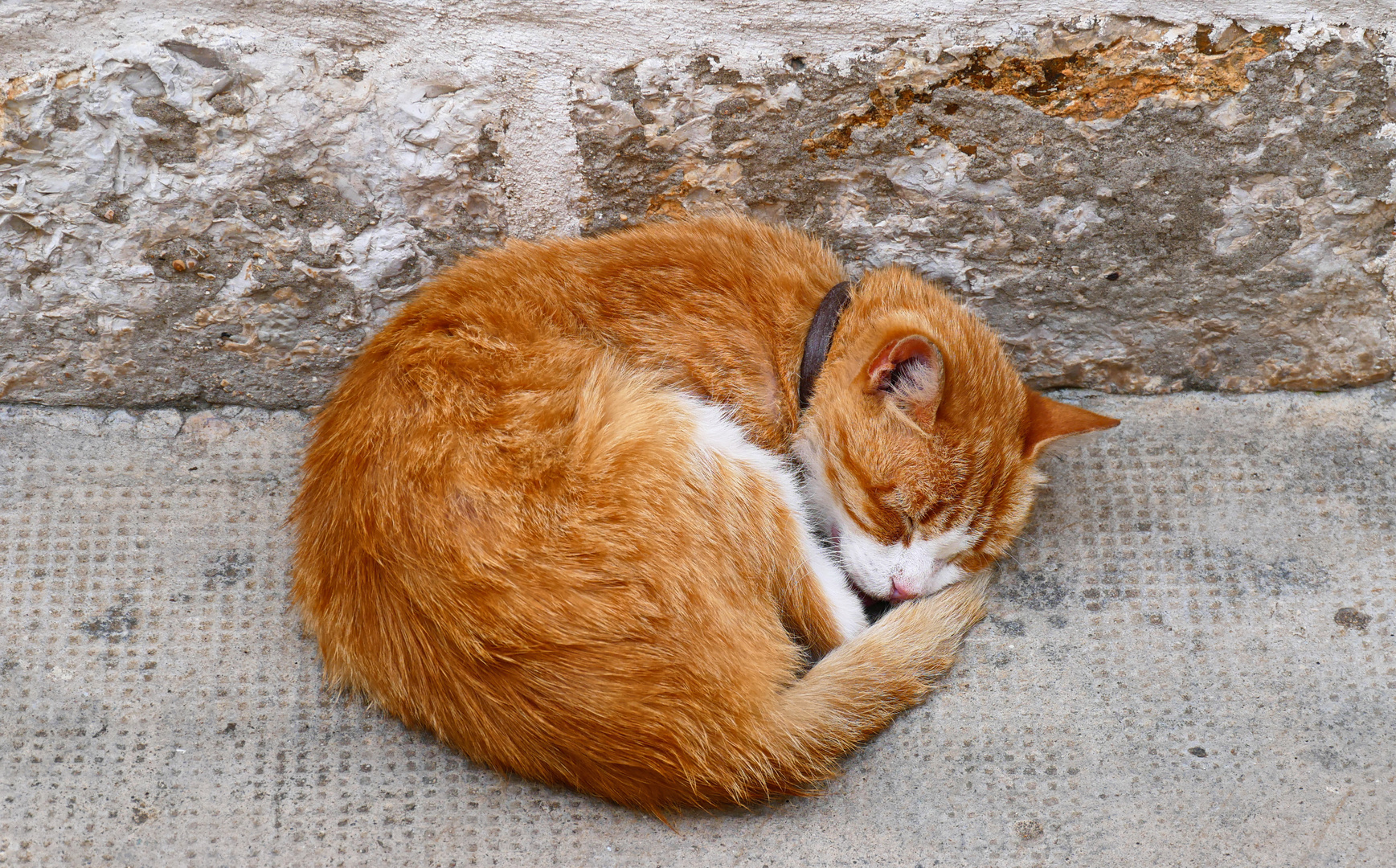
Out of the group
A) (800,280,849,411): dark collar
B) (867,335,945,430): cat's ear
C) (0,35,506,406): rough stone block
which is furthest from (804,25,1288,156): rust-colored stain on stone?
(0,35,506,406): rough stone block

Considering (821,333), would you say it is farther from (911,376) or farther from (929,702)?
(929,702)

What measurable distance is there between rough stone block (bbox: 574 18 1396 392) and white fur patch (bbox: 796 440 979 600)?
62cm

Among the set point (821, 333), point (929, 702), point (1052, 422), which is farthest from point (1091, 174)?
point (929, 702)

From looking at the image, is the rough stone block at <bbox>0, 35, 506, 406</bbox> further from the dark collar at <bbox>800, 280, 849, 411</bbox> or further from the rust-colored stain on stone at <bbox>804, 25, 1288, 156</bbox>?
the rust-colored stain on stone at <bbox>804, 25, 1288, 156</bbox>

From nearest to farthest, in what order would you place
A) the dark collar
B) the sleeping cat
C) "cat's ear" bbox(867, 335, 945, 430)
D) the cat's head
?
the sleeping cat
"cat's ear" bbox(867, 335, 945, 430)
the cat's head
the dark collar

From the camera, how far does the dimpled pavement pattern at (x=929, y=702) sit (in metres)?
2.03

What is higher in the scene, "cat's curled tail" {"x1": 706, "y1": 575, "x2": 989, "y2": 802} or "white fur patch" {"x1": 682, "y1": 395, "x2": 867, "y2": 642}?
"white fur patch" {"x1": 682, "y1": 395, "x2": 867, "y2": 642}

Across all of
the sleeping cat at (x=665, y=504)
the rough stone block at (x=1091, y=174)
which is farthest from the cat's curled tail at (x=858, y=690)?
the rough stone block at (x=1091, y=174)

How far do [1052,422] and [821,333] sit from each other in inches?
21.7

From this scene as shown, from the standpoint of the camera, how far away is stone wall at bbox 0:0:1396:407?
2.30 metres

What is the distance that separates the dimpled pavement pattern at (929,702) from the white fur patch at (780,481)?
10.6 inches

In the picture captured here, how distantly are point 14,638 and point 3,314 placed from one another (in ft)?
2.51

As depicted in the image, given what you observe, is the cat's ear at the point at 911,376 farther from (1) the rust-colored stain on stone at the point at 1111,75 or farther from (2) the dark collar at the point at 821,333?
(1) the rust-colored stain on stone at the point at 1111,75

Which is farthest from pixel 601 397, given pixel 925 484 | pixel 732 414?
pixel 925 484
